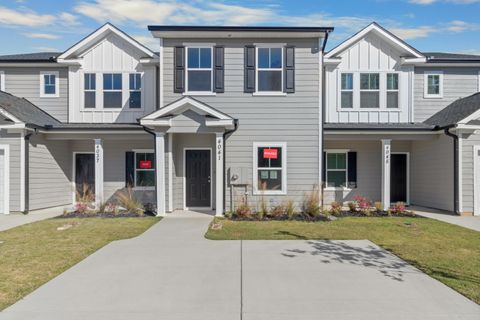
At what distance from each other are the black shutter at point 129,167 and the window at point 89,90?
2.43 m

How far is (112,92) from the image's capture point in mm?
14484

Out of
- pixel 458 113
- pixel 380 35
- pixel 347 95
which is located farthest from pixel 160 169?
pixel 458 113

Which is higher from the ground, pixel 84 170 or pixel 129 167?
pixel 129 167

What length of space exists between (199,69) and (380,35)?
7.62m

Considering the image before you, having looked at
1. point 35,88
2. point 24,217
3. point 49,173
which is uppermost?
point 35,88

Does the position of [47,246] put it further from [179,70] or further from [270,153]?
[270,153]

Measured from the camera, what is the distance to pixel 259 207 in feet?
41.4

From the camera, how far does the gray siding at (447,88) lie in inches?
599

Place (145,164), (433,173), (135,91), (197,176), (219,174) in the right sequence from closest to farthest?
(219,174) < (197,176) < (433,173) < (135,91) < (145,164)

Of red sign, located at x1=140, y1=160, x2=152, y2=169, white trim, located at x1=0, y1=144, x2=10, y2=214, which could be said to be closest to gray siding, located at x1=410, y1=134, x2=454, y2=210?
red sign, located at x1=140, y1=160, x2=152, y2=169

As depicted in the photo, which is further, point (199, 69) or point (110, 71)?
point (110, 71)

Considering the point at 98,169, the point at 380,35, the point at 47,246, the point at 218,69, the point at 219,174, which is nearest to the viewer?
the point at 47,246

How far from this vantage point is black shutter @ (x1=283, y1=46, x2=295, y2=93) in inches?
500

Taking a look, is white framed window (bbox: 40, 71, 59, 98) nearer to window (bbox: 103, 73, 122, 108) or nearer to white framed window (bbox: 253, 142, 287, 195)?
window (bbox: 103, 73, 122, 108)
